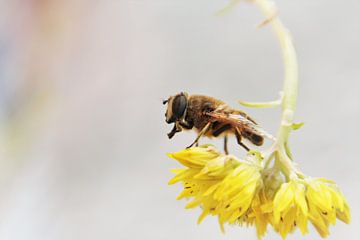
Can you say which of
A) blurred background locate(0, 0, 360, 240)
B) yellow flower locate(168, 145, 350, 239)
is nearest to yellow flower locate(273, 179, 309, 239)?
yellow flower locate(168, 145, 350, 239)

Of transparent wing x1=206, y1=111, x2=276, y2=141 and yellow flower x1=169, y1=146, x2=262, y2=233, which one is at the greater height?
transparent wing x1=206, y1=111, x2=276, y2=141

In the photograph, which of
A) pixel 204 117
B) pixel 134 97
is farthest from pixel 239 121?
pixel 134 97

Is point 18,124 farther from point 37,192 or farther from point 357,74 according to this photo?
point 357,74

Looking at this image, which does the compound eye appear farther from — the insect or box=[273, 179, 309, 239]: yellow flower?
box=[273, 179, 309, 239]: yellow flower

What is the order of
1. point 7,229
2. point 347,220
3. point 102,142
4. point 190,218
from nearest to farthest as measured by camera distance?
point 347,220 < point 190,218 < point 7,229 < point 102,142

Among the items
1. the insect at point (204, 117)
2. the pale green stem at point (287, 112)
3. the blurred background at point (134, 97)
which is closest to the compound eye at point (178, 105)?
the insect at point (204, 117)

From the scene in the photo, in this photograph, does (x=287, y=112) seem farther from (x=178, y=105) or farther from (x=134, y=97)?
(x=134, y=97)

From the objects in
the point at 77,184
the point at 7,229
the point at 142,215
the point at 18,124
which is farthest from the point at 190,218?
the point at 18,124
